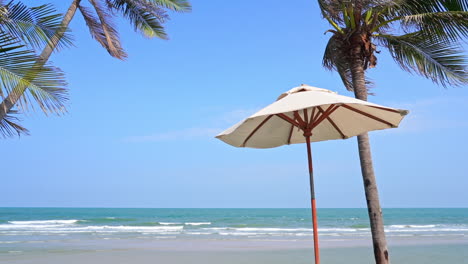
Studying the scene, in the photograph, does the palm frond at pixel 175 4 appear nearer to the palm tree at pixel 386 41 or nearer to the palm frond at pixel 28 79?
the palm tree at pixel 386 41

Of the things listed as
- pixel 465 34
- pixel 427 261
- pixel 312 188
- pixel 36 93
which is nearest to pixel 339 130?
pixel 312 188

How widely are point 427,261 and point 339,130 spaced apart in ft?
28.0

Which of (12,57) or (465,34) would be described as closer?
(12,57)

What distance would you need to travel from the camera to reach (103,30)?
8688 millimetres

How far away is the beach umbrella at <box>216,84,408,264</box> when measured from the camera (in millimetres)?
4562

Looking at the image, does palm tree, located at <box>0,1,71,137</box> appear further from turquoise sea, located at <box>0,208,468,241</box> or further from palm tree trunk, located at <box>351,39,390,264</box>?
turquoise sea, located at <box>0,208,468,241</box>

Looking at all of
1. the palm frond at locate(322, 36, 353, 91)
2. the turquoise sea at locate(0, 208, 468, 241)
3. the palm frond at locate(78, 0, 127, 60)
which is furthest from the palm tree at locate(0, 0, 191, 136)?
the turquoise sea at locate(0, 208, 468, 241)

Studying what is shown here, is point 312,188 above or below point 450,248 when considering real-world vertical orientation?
above

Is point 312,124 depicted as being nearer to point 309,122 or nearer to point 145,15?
point 309,122

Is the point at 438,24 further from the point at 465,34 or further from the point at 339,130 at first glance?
the point at 339,130

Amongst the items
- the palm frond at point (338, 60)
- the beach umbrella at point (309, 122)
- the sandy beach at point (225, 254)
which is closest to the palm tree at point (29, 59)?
the beach umbrella at point (309, 122)

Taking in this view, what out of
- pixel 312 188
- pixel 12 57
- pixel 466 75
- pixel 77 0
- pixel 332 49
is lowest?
pixel 312 188

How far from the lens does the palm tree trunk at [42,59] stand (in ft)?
14.6

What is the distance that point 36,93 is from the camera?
15.4 feet
